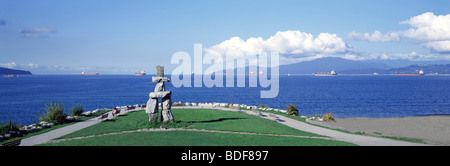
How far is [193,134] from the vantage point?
73.2 feet

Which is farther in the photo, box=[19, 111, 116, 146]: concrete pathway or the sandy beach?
the sandy beach

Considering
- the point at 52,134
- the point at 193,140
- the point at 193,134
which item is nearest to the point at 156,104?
the point at 193,134

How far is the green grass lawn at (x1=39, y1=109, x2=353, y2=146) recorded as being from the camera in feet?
62.2

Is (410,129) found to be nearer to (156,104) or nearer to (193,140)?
(193,140)

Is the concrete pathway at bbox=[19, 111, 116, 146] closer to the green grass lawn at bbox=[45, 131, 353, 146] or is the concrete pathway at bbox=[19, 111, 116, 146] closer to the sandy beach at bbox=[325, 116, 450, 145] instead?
the green grass lawn at bbox=[45, 131, 353, 146]

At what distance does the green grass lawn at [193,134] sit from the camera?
19.0 metres

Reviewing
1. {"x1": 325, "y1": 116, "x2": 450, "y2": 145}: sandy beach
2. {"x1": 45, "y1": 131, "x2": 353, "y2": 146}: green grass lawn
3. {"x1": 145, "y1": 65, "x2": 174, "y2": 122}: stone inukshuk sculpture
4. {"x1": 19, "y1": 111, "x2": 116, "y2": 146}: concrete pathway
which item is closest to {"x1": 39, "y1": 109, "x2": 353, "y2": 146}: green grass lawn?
{"x1": 45, "y1": 131, "x2": 353, "y2": 146}: green grass lawn

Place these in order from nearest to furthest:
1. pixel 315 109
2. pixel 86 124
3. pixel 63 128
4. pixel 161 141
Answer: pixel 161 141, pixel 63 128, pixel 86 124, pixel 315 109

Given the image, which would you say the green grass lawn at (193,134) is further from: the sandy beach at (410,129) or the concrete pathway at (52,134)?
the sandy beach at (410,129)

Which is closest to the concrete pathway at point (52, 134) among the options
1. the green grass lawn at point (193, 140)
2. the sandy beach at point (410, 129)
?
the green grass lawn at point (193, 140)
